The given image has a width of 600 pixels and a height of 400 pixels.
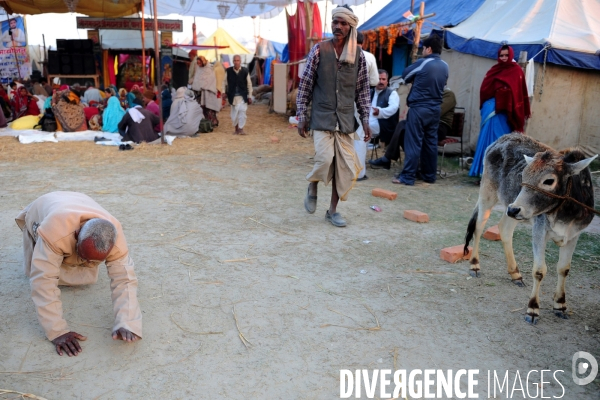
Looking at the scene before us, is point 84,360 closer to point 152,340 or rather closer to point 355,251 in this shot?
point 152,340

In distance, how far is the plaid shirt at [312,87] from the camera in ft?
17.4

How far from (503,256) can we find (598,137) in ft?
19.8

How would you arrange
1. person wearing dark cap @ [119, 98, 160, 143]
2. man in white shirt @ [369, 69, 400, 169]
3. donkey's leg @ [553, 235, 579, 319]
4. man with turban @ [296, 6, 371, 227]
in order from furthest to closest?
1. person wearing dark cap @ [119, 98, 160, 143]
2. man in white shirt @ [369, 69, 400, 169]
3. man with turban @ [296, 6, 371, 227]
4. donkey's leg @ [553, 235, 579, 319]

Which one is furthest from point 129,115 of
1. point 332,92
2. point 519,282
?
point 519,282

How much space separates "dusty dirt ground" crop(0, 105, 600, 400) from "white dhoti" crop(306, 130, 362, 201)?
531 mm

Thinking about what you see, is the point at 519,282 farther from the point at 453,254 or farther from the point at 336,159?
the point at 336,159

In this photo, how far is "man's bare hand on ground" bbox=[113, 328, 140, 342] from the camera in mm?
3051

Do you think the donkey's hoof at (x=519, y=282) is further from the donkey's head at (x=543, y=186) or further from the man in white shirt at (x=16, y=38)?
the man in white shirt at (x=16, y=38)

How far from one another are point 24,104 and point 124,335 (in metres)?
13.0

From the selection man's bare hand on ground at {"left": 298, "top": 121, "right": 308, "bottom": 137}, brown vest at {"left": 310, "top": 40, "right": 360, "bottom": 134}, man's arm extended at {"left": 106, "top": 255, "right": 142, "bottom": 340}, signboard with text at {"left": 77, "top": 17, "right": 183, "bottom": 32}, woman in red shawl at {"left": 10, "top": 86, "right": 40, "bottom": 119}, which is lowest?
man's arm extended at {"left": 106, "top": 255, "right": 142, "bottom": 340}

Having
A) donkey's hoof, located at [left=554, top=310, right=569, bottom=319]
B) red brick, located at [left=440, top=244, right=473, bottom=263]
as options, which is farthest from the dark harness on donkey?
red brick, located at [left=440, top=244, right=473, bottom=263]

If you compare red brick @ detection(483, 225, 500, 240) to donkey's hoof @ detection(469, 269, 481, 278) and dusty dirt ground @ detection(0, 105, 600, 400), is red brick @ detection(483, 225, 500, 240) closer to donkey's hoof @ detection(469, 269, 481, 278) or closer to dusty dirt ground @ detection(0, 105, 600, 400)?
dusty dirt ground @ detection(0, 105, 600, 400)

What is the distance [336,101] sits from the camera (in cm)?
530

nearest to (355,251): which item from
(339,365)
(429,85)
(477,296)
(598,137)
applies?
(477,296)
